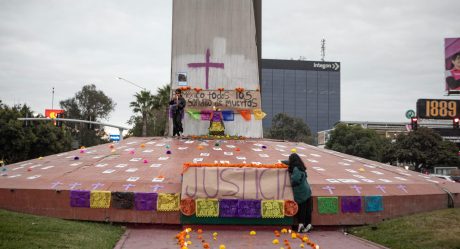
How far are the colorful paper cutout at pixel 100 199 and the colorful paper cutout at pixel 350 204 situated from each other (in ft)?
18.8

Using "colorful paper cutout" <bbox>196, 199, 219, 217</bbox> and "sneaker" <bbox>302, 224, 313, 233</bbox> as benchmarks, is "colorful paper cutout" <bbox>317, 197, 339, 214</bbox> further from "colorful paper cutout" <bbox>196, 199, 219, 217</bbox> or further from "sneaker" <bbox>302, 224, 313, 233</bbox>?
"colorful paper cutout" <bbox>196, 199, 219, 217</bbox>

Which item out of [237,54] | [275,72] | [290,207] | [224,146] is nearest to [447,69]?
[237,54]

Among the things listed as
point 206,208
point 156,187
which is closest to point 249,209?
point 206,208

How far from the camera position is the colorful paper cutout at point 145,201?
1149 cm

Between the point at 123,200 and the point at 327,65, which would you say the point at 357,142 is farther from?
Result: the point at 327,65

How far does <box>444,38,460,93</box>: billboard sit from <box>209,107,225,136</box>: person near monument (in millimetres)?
44673

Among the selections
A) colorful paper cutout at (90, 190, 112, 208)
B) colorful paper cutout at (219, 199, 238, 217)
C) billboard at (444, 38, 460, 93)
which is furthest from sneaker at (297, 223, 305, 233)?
billboard at (444, 38, 460, 93)

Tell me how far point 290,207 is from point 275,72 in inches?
6006

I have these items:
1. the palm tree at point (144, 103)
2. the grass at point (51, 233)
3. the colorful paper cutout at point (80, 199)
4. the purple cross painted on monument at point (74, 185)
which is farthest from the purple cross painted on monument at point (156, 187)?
the palm tree at point (144, 103)

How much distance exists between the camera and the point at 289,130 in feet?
280

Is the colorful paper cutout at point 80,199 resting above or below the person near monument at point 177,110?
below

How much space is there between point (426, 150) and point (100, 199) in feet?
171

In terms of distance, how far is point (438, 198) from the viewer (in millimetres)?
12898

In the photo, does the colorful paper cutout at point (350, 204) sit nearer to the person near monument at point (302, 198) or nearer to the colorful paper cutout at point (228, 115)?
the person near monument at point (302, 198)
